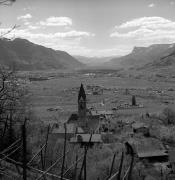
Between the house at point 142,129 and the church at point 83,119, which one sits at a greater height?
the church at point 83,119

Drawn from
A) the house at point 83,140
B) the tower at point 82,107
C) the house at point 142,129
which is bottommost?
the house at point 142,129

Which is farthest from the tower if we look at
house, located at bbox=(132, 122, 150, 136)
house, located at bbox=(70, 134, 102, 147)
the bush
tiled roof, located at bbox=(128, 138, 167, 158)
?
the bush

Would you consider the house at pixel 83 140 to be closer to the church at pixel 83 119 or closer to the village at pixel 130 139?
the village at pixel 130 139

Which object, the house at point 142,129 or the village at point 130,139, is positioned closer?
the village at point 130,139

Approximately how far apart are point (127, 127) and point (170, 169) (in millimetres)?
22162

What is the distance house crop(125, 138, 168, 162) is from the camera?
29078mm

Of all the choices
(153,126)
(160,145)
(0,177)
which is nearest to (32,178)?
(0,177)

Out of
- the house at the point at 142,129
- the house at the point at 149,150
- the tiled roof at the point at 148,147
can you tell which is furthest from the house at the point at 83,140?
the house at the point at 142,129

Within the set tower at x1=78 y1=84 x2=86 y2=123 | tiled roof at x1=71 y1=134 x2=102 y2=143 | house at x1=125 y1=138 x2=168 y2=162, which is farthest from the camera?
tower at x1=78 y1=84 x2=86 y2=123

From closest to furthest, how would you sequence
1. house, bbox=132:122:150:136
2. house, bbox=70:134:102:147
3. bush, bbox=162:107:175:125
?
1. house, bbox=70:134:102:147
2. house, bbox=132:122:150:136
3. bush, bbox=162:107:175:125

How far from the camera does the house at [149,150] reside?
29.1m

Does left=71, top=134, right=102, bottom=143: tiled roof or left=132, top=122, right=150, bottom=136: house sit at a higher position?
left=71, top=134, right=102, bottom=143: tiled roof

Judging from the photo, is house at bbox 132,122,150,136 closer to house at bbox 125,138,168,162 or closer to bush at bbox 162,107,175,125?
house at bbox 125,138,168,162

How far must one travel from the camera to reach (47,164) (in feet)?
38.8
